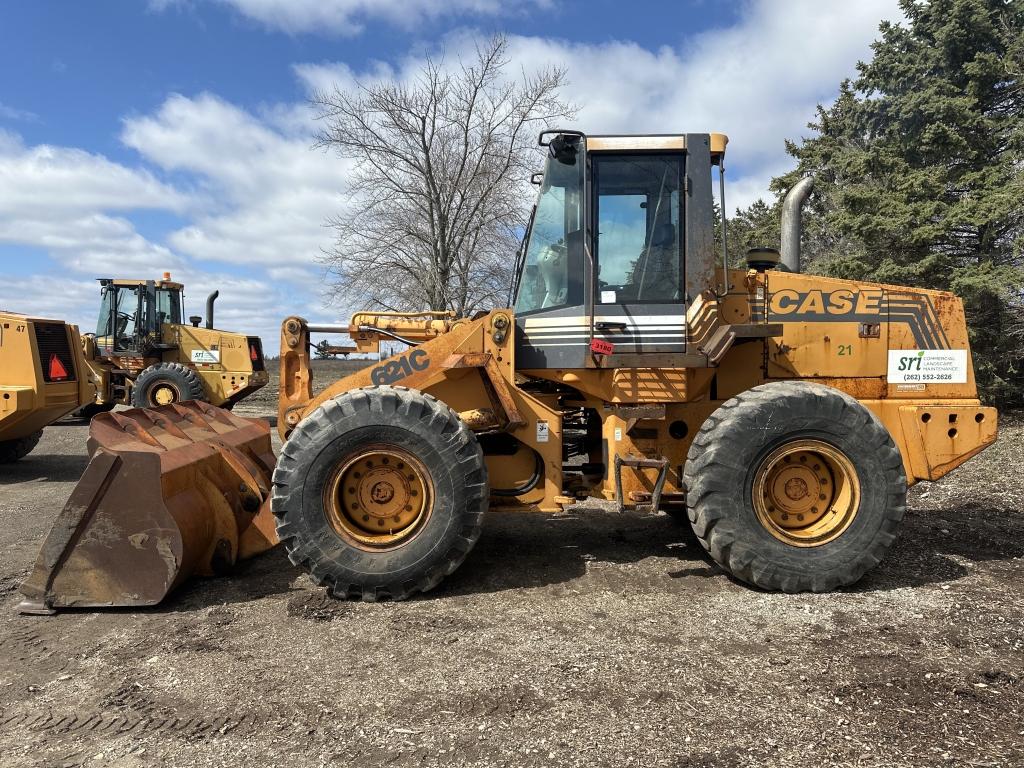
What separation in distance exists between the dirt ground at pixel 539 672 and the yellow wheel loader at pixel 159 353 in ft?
31.5

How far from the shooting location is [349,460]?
414cm

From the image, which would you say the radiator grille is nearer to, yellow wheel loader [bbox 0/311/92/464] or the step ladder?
yellow wheel loader [bbox 0/311/92/464]

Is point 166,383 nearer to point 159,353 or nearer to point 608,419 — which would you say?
point 159,353

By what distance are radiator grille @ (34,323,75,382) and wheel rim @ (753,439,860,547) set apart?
8.69 m

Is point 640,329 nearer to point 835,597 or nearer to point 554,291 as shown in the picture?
point 554,291

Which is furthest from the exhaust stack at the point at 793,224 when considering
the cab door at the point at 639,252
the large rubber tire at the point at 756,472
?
the large rubber tire at the point at 756,472

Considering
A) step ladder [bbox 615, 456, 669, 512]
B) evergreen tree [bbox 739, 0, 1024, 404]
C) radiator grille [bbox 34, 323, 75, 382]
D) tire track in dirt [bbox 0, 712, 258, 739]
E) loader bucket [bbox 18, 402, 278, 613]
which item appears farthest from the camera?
evergreen tree [bbox 739, 0, 1024, 404]

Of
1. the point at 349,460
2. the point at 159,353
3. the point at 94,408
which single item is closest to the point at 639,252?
the point at 349,460

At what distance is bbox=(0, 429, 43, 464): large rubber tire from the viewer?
9117 mm

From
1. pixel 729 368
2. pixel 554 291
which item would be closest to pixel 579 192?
pixel 554 291

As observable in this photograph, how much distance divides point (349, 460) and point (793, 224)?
12.9 feet

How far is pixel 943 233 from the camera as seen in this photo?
11719mm

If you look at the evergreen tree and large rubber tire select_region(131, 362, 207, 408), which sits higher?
the evergreen tree

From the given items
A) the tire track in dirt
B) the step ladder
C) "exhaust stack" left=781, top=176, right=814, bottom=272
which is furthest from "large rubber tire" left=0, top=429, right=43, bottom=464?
"exhaust stack" left=781, top=176, right=814, bottom=272
